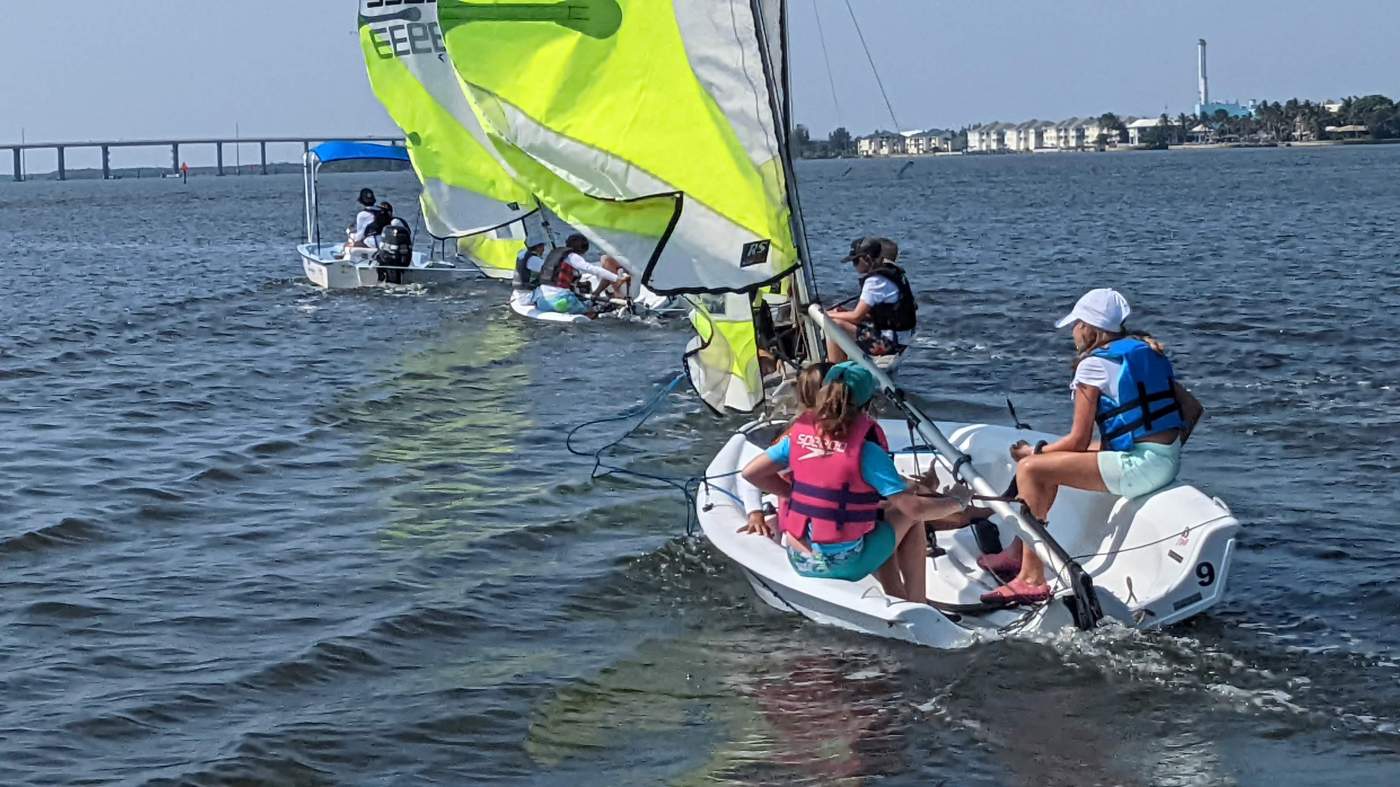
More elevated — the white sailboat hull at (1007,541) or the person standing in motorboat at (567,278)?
the person standing in motorboat at (567,278)

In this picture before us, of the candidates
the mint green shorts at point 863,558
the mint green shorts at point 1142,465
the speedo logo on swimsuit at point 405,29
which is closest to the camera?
the mint green shorts at point 863,558

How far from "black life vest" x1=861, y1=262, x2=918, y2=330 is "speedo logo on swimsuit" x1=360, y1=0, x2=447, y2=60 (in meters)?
9.18

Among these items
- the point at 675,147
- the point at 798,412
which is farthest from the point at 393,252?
the point at 798,412

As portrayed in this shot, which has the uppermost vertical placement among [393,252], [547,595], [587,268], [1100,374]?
[393,252]

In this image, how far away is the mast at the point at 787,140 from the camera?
25.2 feet

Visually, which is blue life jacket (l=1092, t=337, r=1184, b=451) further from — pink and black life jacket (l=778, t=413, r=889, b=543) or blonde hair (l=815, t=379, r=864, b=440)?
blonde hair (l=815, t=379, r=864, b=440)

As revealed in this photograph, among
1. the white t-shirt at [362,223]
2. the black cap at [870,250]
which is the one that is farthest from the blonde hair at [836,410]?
the white t-shirt at [362,223]

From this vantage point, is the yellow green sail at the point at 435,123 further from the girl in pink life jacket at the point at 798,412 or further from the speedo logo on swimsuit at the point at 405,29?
the girl in pink life jacket at the point at 798,412

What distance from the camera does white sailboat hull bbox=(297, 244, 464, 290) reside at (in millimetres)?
23000

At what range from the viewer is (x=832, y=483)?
21.2 ft

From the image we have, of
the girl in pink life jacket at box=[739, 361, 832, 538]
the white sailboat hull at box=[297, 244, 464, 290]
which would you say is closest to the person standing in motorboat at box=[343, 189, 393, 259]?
the white sailboat hull at box=[297, 244, 464, 290]

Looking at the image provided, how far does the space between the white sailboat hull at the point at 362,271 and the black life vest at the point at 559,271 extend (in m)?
3.87

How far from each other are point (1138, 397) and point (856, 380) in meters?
1.29

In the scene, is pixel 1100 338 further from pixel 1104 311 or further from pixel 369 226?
pixel 369 226
